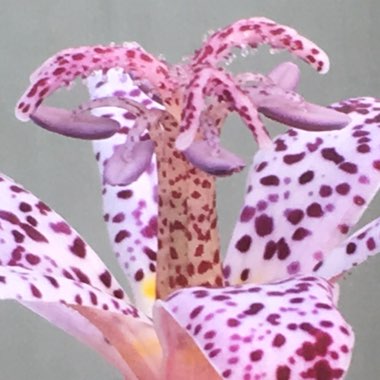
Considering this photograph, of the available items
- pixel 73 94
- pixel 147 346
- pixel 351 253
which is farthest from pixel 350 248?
pixel 73 94

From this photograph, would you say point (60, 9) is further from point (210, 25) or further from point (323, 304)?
point (323, 304)

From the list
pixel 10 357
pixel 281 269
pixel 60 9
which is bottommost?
pixel 10 357

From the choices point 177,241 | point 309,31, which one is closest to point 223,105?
point 177,241

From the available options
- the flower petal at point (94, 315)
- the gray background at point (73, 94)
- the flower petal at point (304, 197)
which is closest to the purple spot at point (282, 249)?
the flower petal at point (304, 197)

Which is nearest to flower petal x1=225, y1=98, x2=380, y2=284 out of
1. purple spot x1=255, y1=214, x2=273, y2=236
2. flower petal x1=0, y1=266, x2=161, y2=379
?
purple spot x1=255, y1=214, x2=273, y2=236

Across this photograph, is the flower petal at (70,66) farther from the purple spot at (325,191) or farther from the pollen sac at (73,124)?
the purple spot at (325,191)

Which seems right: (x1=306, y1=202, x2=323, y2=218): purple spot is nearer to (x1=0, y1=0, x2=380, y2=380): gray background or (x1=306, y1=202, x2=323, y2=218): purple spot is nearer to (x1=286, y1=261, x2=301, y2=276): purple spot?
(x1=286, y1=261, x2=301, y2=276): purple spot
